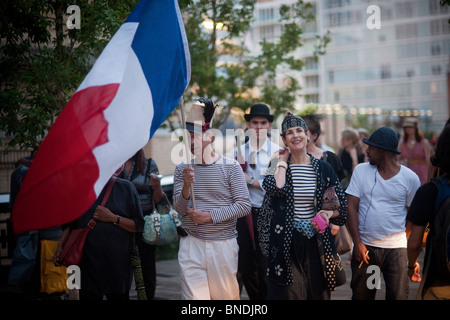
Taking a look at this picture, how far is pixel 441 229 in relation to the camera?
4512mm

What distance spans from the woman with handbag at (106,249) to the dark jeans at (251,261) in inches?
69.7

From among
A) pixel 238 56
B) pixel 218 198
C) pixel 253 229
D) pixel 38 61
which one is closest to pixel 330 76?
pixel 238 56

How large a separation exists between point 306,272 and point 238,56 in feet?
26.8

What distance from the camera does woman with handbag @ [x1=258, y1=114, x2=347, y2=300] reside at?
5758 mm

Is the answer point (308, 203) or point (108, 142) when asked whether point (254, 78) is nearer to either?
point (308, 203)

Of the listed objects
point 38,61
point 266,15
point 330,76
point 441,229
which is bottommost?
point 441,229

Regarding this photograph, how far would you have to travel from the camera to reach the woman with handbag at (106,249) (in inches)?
235

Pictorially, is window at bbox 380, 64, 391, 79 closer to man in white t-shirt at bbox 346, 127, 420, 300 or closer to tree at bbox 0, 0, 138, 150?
tree at bbox 0, 0, 138, 150

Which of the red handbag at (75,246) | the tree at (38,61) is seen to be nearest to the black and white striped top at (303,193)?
the red handbag at (75,246)

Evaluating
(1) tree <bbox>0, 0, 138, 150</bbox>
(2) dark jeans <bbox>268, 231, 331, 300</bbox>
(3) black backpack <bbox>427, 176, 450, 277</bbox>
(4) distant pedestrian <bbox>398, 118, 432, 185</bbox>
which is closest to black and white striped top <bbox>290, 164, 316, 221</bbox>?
(2) dark jeans <bbox>268, 231, 331, 300</bbox>

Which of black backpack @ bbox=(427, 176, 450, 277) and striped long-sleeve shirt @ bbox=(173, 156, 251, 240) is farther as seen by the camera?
striped long-sleeve shirt @ bbox=(173, 156, 251, 240)

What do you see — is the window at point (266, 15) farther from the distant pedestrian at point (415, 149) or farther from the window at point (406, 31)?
the distant pedestrian at point (415, 149)

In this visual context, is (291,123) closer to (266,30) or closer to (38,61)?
(38,61)

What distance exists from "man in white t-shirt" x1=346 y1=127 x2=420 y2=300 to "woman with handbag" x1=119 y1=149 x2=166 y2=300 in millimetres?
2352
